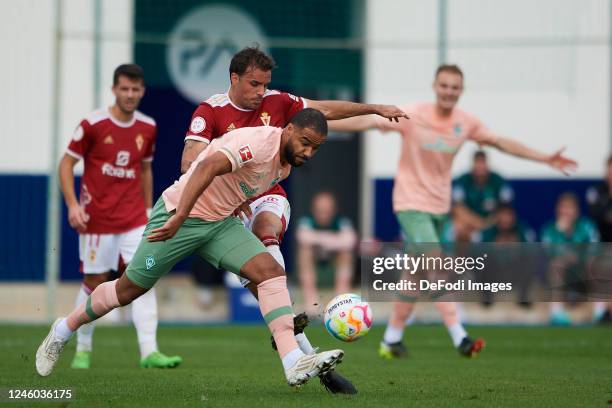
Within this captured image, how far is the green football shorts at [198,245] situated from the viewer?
26.5 feet

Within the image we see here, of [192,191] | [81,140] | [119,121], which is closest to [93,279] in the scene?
[81,140]

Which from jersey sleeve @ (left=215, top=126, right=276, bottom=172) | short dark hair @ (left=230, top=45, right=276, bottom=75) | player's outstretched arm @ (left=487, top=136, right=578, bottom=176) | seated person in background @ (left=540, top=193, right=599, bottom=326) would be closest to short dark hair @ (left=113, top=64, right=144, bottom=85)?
short dark hair @ (left=230, top=45, right=276, bottom=75)

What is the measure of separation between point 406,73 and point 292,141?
10774mm

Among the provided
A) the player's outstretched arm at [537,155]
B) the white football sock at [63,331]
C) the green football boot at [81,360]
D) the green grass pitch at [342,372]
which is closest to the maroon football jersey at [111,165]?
the green football boot at [81,360]

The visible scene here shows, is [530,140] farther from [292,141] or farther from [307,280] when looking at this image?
[292,141]

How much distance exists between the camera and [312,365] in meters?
7.56

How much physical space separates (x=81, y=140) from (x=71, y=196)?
49 centimetres

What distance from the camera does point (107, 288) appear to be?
8.56m

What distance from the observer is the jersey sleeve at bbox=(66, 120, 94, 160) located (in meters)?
10.9

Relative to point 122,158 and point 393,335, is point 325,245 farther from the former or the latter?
point 122,158

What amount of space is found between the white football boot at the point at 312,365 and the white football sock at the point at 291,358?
3cm

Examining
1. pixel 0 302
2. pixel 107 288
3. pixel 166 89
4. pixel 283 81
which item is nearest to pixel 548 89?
pixel 283 81

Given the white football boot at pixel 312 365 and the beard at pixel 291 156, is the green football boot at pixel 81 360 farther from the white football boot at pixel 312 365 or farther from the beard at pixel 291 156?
the beard at pixel 291 156

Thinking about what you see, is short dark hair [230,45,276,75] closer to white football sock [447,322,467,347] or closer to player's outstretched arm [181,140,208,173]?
player's outstretched arm [181,140,208,173]
